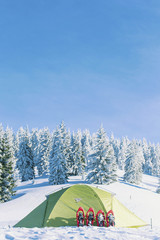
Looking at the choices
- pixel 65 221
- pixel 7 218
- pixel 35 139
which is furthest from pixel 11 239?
pixel 35 139

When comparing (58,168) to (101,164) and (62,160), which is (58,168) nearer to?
(62,160)

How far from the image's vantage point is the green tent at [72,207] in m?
11.7

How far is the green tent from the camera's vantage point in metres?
11.7

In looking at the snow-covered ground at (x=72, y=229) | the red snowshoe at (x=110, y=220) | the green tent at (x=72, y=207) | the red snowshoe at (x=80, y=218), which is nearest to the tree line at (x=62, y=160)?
the snow-covered ground at (x=72, y=229)

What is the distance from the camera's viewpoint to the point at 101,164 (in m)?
36.5

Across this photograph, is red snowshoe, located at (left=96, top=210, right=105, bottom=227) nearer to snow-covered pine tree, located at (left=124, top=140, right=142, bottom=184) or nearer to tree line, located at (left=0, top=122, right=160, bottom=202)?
tree line, located at (left=0, top=122, right=160, bottom=202)

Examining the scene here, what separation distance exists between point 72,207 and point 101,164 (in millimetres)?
24709

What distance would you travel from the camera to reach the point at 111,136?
107312 millimetres

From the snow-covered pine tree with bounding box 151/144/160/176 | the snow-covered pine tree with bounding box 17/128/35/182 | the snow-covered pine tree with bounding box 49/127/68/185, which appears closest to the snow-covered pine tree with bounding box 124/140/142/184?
the snow-covered pine tree with bounding box 49/127/68/185

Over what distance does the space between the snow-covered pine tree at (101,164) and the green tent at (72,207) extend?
22.5 meters

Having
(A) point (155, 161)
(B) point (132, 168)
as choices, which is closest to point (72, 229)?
(B) point (132, 168)

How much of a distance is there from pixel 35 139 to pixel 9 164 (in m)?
52.3

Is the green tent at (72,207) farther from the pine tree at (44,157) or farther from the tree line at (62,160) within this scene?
the pine tree at (44,157)

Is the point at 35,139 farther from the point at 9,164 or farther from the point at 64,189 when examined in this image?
the point at 64,189
